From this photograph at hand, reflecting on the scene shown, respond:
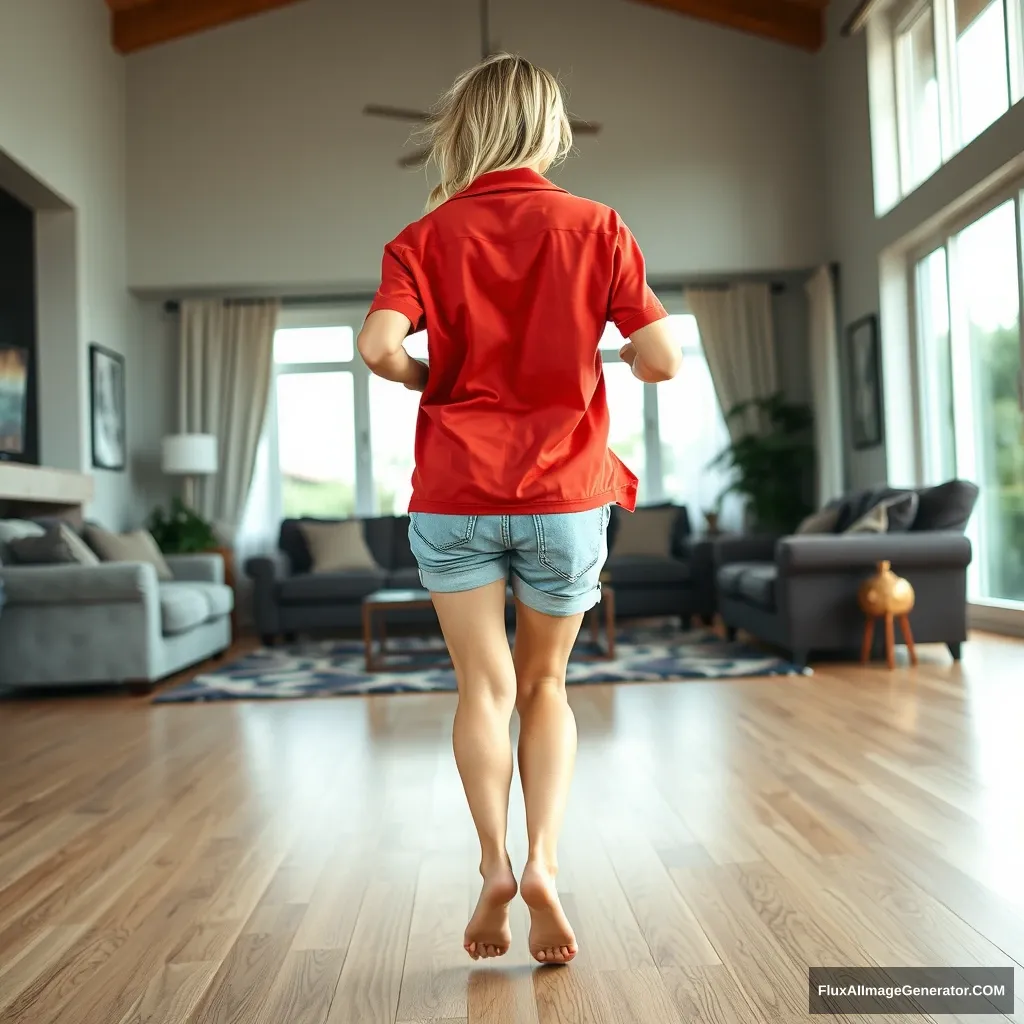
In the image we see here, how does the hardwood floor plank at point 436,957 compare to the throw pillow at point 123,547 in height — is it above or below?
below

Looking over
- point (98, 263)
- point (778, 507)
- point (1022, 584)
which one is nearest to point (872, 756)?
point (1022, 584)

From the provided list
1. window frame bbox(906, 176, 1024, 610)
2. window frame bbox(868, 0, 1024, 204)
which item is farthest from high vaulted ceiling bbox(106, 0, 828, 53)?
window frame bbox(906, 176, 1024, 610)

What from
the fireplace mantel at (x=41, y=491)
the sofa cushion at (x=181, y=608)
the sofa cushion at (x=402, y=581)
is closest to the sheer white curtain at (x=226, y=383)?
the fireplace mantel at (x=41, y=491)

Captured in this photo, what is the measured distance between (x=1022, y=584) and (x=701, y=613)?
1984 millimetres

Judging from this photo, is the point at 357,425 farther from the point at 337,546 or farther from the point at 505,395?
the point at 505,395

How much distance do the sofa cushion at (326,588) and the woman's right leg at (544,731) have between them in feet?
17.8

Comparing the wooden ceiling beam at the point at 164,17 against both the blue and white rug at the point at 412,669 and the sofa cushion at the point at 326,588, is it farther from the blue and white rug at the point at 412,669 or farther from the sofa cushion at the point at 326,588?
the blue and white rug at the point at 412,669

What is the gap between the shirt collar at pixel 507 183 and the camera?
1.53m

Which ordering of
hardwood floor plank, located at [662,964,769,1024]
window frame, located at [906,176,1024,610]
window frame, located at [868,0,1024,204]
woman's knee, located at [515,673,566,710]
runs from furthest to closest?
window frame, located at [868,0,1024,204] < window frame, located at [906,176,1024,610] < woman's knee, located at [515,673,566,710] < hardwood floor plank, located at [662,964,769,1024]

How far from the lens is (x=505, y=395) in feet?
4.98

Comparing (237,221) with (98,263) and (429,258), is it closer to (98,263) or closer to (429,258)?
(98,263)

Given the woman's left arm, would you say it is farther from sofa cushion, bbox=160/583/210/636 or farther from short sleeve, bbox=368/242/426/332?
sofa cushion, bbox=160/583/210/636

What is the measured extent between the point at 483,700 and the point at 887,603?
11.8 ft

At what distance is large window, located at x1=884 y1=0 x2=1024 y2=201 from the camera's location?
5664mm
